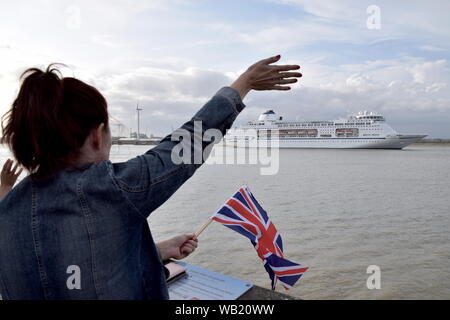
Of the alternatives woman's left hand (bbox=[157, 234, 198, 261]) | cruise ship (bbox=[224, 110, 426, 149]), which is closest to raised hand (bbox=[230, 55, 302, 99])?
woman's left hand (bbox=[157, 234, 198, 261])

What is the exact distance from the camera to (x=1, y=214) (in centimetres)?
72

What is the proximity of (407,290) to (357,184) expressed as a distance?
930 cm

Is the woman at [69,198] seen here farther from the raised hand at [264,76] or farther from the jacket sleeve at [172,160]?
the raised hand at [264,76]

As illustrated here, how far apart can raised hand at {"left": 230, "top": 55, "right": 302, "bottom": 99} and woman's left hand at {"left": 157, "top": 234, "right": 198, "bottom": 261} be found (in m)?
0.76

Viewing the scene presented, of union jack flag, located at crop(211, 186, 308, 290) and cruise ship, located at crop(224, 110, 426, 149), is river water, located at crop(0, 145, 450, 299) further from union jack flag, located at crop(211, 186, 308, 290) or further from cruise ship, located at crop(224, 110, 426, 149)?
cruise ship, located at crop(224, 110, 426, 149)

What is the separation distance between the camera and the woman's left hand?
136cm

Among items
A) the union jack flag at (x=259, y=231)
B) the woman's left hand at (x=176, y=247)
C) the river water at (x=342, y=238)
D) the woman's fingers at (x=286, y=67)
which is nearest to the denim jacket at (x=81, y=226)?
the woman's fingers at (x=286, y=67)

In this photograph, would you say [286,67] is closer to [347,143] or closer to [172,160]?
[172,160]

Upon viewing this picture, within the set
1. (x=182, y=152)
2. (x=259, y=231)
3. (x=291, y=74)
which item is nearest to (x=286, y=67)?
(x=291, y=74)

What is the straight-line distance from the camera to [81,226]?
698 mm

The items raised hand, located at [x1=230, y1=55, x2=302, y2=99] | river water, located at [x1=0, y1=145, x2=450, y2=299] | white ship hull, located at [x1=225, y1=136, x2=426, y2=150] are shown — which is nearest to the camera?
raised hand, located at [x1=230, y1=55, x2=302, y2=99]

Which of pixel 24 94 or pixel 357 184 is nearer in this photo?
pixel 24 94
